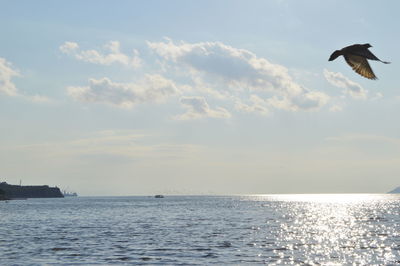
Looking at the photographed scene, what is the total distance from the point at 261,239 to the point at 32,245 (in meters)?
25.5

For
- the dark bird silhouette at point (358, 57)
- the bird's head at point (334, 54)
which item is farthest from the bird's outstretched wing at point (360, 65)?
the bird's head at point (334, 54)

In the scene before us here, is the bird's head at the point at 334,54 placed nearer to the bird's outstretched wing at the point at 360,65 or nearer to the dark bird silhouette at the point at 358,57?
the dark bird silhouette at the point at 358,57

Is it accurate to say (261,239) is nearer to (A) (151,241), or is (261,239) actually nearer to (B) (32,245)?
(A) (151,241)

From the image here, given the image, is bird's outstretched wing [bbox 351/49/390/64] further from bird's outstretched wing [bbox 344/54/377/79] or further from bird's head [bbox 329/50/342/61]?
bird's outstretched wing [bbox 344/54/377/79]

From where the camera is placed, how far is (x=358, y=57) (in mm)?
11109

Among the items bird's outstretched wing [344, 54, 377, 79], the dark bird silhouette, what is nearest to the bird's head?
the dark bird silhouette

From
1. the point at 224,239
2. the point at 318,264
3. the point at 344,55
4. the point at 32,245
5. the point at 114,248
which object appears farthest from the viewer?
the point at 224,239

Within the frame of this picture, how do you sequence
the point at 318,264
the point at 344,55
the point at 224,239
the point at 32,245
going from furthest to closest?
the point at 224,239
the point at 32,245
the point at 318,264
the point at 344,55

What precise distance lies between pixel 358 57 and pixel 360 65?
1.62 ft

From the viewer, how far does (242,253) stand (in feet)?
140

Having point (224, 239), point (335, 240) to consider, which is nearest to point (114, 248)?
point (224, 239)

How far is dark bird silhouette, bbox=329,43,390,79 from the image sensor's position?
400 inches

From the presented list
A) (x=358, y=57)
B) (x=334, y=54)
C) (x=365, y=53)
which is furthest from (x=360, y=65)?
(x=334, y=54)

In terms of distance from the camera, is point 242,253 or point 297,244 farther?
point 297,244
